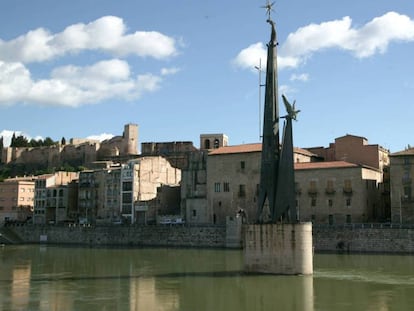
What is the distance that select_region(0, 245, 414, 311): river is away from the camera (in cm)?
2697

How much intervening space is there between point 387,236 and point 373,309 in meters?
33.4

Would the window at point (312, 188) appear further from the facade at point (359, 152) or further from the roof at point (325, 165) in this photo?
the facade at point (359, 152)

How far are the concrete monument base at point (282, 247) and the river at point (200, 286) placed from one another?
0.76 m

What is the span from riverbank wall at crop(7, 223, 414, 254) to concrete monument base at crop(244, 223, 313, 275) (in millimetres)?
24386

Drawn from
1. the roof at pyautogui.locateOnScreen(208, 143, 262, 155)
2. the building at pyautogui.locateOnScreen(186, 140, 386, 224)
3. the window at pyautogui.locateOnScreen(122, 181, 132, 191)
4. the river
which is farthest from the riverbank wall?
the roof at pyautogui.locateOnScreen(208, 143, 262, 155)

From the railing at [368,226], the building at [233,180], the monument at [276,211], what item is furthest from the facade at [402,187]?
the monument at [276,211]

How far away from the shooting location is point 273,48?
37875 mm

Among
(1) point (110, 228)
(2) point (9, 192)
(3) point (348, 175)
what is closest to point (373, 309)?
(3) point (348, 175)

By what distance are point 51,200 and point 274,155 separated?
6353 centimetres

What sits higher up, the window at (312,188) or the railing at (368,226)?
the window at (312,188)

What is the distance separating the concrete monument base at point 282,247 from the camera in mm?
35031

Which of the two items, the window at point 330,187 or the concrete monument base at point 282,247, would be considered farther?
the window at point 330,187

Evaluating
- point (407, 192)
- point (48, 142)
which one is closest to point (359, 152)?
point (407, 192)

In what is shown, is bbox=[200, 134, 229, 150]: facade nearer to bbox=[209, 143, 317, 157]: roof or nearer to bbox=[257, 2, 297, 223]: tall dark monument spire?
bbox=[209, 143, 317, 157]: roof
